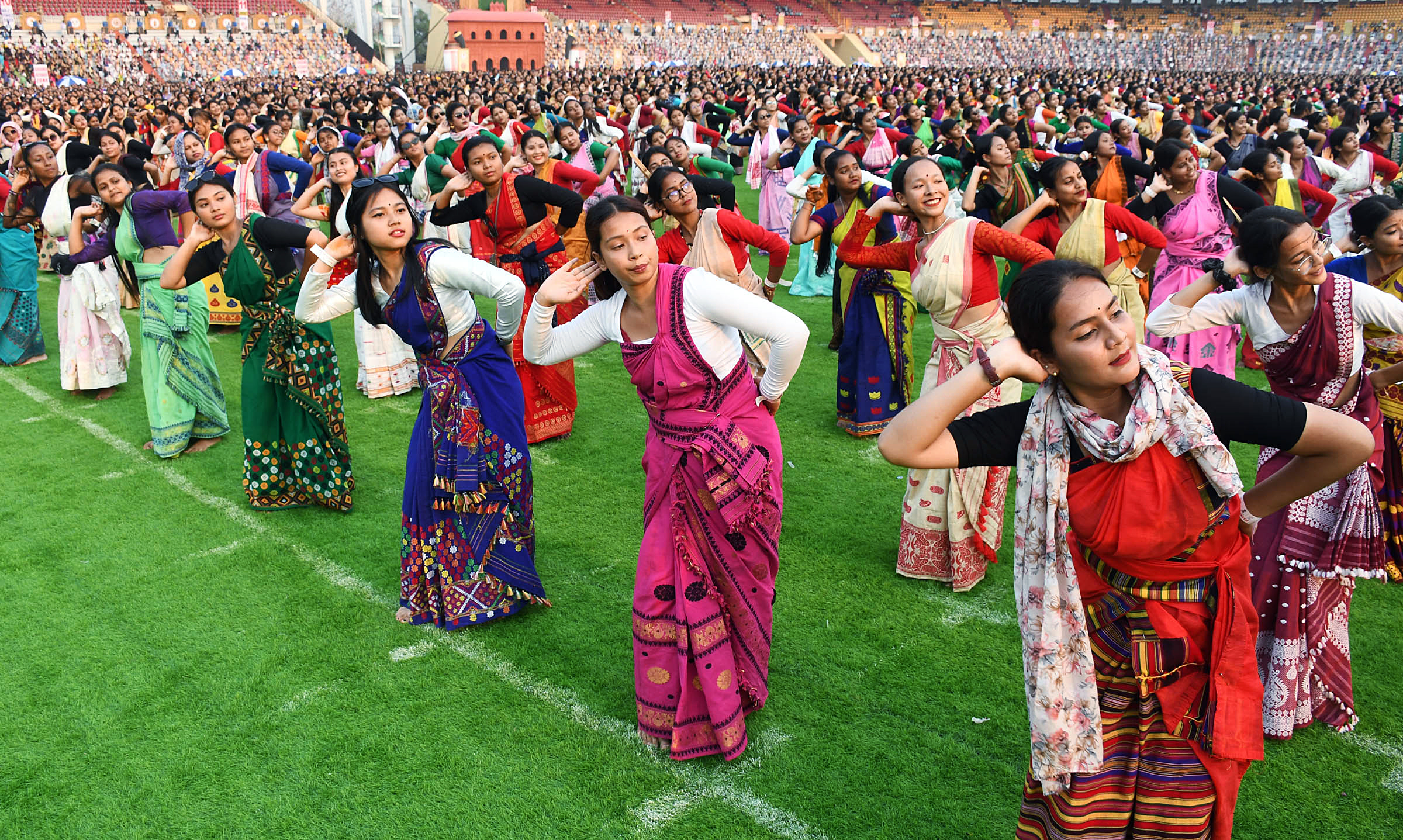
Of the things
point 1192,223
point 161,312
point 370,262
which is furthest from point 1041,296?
point 161,312

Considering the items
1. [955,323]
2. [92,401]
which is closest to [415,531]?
[955,323]

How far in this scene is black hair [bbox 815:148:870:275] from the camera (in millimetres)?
6148

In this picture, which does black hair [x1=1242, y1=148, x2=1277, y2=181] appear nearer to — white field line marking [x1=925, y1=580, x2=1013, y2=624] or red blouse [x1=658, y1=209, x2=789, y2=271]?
red blouse [x1=658, y1=209, x2=789, y2=271]

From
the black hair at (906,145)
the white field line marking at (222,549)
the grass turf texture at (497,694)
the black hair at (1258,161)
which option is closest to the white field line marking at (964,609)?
the grass turf texture at (497,694)

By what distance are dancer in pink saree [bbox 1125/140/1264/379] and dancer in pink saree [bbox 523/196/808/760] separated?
12.5 feet

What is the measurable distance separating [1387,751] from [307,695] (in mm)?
3538

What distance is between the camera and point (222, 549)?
504cm

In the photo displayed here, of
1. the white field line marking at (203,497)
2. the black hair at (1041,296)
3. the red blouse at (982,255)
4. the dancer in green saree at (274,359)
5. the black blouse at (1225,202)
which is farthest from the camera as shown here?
the black blouse at (1225,202)

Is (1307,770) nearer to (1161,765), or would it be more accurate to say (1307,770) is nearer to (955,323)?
(1161,765)

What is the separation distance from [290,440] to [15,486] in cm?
188

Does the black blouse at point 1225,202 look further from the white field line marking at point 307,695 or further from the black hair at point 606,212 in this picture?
the white field line marking at point 307,695

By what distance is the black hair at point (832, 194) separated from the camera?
6.15m

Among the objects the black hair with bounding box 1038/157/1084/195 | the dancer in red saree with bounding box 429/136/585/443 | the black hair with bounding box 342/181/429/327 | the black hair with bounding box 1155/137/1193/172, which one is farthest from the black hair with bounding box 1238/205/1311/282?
the dancer in red saree with bounding box 429/136/585/443

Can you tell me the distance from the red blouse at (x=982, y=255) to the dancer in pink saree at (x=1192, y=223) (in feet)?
7.19
